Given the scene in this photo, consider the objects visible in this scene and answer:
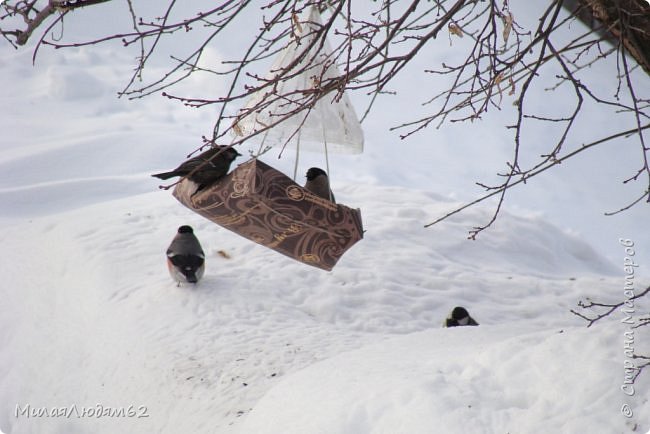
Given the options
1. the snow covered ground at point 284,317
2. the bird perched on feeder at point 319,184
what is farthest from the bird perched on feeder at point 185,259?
the bird perched on feeder at point 319,184

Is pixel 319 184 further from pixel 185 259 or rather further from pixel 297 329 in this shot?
pixel 185 259

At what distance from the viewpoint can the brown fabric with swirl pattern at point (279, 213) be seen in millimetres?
3186

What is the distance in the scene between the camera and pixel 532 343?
10.9 feet

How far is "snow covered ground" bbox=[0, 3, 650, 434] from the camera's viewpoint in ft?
9.87

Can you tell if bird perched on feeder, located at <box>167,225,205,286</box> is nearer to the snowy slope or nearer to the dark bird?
the snowy slope

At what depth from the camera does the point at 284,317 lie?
547 cm

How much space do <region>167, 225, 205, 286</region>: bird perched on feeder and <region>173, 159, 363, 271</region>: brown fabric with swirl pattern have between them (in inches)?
87.5

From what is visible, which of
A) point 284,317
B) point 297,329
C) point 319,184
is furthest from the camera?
point 284,317

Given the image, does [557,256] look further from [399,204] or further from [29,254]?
[29,254]

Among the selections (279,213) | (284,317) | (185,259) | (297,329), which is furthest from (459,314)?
(279,213)

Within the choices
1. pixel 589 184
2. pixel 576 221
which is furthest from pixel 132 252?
pixel 589 184

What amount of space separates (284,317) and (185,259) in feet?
2.89

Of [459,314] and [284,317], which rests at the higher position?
[459,314]

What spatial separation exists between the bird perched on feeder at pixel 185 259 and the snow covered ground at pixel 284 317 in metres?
0.14
